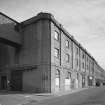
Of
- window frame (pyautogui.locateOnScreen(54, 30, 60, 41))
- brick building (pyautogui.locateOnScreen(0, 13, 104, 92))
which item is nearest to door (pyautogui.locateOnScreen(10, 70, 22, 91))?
brick building (pyautogui.locateOnScreen(0, 13, 104, 92))

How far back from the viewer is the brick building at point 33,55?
25.8 m

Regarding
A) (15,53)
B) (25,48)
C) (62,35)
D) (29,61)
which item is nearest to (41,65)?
(29,61)

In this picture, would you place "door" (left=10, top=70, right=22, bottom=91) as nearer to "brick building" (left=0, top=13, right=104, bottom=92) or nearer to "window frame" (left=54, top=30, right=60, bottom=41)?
"brick building" (left=0, top=13, right=104, bottom=92)

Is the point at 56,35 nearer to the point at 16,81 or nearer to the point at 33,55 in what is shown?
the point at 33,55

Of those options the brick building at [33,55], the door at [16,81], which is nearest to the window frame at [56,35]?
the brick building at [33,55]

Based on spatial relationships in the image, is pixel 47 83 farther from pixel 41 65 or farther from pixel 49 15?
pixel 49 15

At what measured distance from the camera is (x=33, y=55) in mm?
27078

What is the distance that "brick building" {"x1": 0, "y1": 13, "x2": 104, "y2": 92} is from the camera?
2575cm

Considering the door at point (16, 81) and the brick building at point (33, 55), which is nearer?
the brick building at point (33, 55)

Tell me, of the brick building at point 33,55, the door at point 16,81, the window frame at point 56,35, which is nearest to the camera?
the brick building at point 33,55

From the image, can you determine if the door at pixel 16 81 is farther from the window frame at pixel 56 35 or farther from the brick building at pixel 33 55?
the window frame at pixel 56 35

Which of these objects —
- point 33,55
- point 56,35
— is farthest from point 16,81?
point 56,35

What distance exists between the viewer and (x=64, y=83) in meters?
31.3

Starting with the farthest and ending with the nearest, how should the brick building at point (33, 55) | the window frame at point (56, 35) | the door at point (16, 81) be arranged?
the window frame at point (56, 35), the door at point (16, 81), the brick building at point (33, 55)
